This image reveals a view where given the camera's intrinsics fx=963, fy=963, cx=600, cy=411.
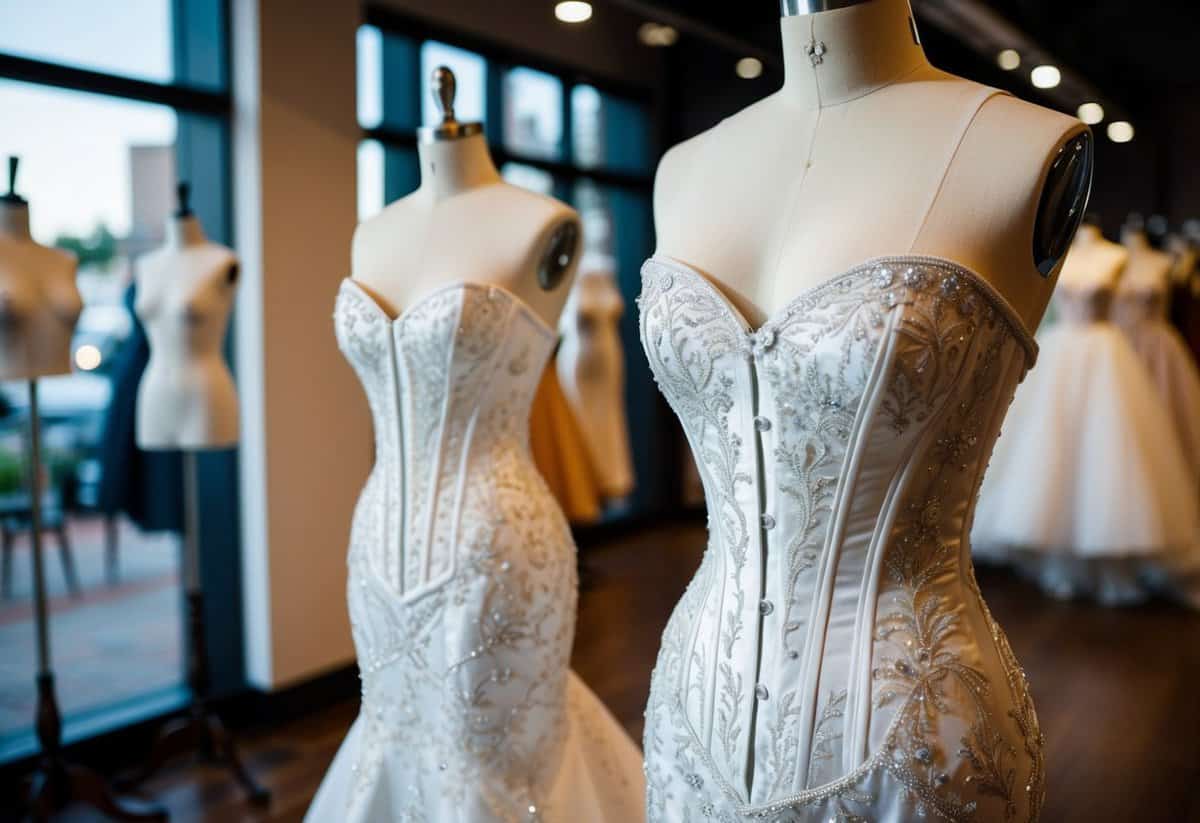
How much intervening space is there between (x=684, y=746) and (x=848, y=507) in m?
0.36

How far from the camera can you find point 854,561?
3.61 feet

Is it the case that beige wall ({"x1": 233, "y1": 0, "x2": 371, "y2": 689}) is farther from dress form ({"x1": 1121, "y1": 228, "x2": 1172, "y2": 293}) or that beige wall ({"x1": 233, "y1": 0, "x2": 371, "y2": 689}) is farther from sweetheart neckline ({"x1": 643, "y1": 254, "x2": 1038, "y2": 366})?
dress form ({"x1": 1121, "y1": 228, "x2": 1172, "y2": 293})

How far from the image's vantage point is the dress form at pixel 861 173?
1073 millimetres

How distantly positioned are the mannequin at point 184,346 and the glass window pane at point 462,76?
1.95m

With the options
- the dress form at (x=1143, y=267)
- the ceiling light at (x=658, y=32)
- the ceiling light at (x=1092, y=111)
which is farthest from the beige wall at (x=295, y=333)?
the dress form at (x=1143, y=267)

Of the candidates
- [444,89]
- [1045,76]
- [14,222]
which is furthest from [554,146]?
[444,89]

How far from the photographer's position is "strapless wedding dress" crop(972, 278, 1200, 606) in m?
4.76

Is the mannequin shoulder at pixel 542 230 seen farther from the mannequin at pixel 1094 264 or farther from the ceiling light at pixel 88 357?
the mannequin at pixel 1094 264

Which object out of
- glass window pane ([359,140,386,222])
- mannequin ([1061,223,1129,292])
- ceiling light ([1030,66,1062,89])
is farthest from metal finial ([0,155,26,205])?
mannequin ([1061,223,1129,292])

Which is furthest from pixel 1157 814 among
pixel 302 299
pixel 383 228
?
pixel 302 299

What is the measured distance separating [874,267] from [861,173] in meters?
0.15

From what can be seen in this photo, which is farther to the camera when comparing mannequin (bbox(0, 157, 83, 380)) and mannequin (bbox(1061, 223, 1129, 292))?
mannequin (bbox(1061, 223, 1129, 292))

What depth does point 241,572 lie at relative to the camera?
139 inches

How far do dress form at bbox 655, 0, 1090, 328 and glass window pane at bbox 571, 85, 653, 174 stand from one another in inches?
188
